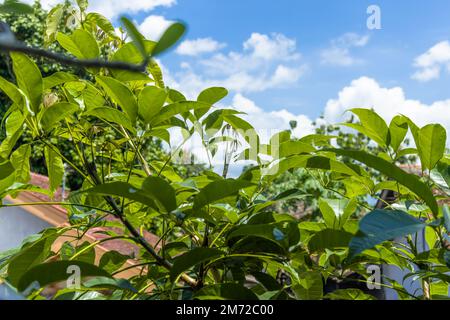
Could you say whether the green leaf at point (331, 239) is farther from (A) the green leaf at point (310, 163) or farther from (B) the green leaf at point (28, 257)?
(B) the green leaf at point (28, 257)

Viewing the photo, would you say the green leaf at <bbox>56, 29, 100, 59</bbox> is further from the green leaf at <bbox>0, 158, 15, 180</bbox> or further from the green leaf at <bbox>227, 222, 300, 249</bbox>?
the green leaf at <bbox>227, 222, 300, 249</bbox>

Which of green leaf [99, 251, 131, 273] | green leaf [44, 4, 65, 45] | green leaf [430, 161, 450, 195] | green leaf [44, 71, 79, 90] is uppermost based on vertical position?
green leaf [44, 4, 65, 45]

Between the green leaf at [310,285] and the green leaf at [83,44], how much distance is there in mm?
417

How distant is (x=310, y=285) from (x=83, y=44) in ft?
1.50

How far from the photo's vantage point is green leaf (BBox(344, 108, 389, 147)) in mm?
807

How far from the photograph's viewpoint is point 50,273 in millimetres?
569

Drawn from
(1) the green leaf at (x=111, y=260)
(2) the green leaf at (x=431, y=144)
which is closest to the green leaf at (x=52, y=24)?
(1) the green leaf at (x=111, y=260)

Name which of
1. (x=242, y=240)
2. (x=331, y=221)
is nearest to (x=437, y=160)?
(x=331, y=221)

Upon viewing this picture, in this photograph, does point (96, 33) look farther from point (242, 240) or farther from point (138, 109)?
point (242, 240)

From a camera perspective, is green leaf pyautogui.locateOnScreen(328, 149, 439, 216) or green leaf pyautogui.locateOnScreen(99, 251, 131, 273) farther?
green leaf pyautogui.locateOnScreen(99, 251, 131, 273)

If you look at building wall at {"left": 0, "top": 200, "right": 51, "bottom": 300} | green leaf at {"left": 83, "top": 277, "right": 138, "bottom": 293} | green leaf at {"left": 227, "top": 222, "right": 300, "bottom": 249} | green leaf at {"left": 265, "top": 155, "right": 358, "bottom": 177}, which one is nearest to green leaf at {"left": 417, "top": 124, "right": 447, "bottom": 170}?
green leaf at {"left": 265, "top": 155, "right": 358, "bottom": 177}
